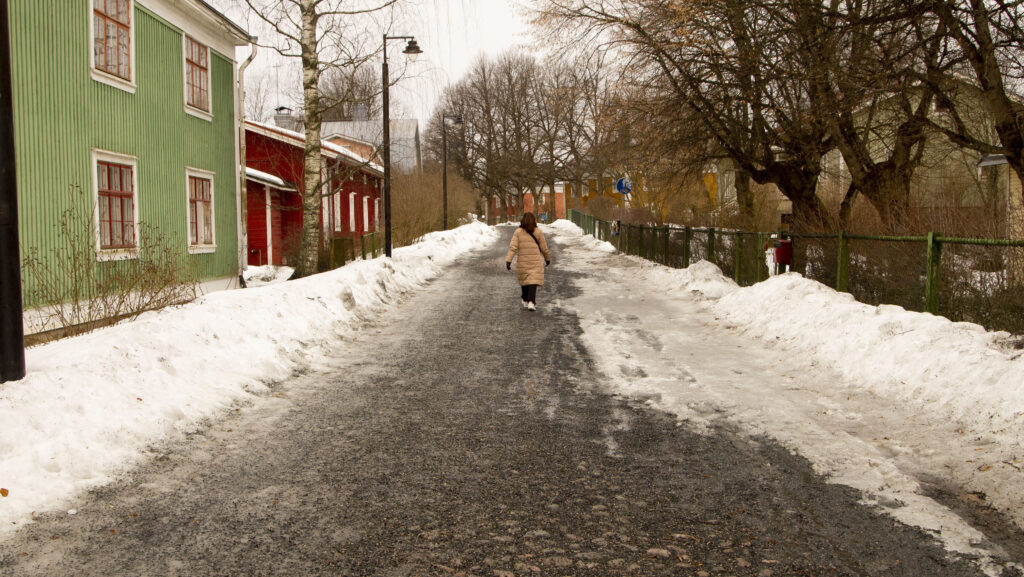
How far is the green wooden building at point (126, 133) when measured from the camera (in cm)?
1062

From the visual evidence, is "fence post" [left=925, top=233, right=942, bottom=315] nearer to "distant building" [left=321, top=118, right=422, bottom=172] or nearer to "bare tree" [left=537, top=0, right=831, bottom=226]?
"bare tree" [left=537, top=0, right=831, bottom=226]

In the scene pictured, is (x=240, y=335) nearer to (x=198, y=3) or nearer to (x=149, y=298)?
(x=149, y=298)

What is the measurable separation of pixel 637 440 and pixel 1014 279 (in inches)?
180

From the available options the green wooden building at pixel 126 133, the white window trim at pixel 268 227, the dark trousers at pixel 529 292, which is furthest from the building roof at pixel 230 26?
the dark trousers at pixel 529 292

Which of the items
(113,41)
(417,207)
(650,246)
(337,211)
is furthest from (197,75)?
(417,207)

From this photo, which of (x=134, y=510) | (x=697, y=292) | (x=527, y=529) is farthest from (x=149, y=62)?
(x=527, y=529)

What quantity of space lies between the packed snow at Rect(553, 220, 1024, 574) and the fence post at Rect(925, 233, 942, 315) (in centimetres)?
40

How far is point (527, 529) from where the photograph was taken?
3.76m

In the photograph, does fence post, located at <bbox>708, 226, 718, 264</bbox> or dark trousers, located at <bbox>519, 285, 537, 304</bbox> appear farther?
fence post, located at <bbox>708, 226, 718, 264</bbox>

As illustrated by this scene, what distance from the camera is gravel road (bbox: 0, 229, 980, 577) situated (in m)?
3.41

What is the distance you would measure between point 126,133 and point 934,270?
12.4m

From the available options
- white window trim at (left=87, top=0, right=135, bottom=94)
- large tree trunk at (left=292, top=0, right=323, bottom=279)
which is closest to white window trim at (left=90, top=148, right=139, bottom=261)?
white window trim at (left=87, top=0, right=135, bottom=94)

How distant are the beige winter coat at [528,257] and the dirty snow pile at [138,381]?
3097mm

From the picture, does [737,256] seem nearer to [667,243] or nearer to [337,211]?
[667,243]
